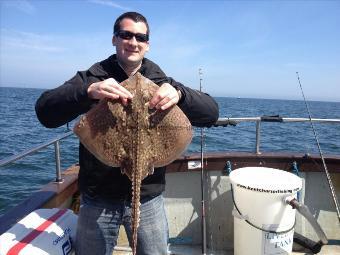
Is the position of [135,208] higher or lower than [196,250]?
higher

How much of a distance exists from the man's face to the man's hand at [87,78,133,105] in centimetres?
46

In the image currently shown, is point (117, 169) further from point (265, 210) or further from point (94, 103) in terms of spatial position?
point (265, 210)

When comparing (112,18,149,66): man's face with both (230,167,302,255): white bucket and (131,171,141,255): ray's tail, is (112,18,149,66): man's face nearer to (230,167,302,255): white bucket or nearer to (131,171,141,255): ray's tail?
(131,171,141,255): ray's tail

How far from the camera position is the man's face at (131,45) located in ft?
8.95

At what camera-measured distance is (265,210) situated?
4.10 m

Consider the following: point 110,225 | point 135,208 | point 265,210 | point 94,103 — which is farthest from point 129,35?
point 265,210

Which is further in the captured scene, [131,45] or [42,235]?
[42,235]

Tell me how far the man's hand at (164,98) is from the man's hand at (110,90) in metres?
0.17

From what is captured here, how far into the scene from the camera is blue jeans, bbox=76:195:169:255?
2770mm

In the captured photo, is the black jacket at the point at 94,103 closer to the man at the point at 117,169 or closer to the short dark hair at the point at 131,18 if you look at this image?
the man at the point at 117,169

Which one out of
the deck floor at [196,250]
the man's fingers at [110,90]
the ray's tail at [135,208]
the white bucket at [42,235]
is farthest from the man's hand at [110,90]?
the deck floor at [196,250]

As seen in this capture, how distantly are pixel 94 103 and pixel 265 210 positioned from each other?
249 cm

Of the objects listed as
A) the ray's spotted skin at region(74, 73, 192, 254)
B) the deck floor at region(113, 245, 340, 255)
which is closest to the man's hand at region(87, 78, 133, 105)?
the ray's spotted skin at region(74, 73, 192, 254)

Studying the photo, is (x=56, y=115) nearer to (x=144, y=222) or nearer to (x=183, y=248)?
(x=144, y=222)
